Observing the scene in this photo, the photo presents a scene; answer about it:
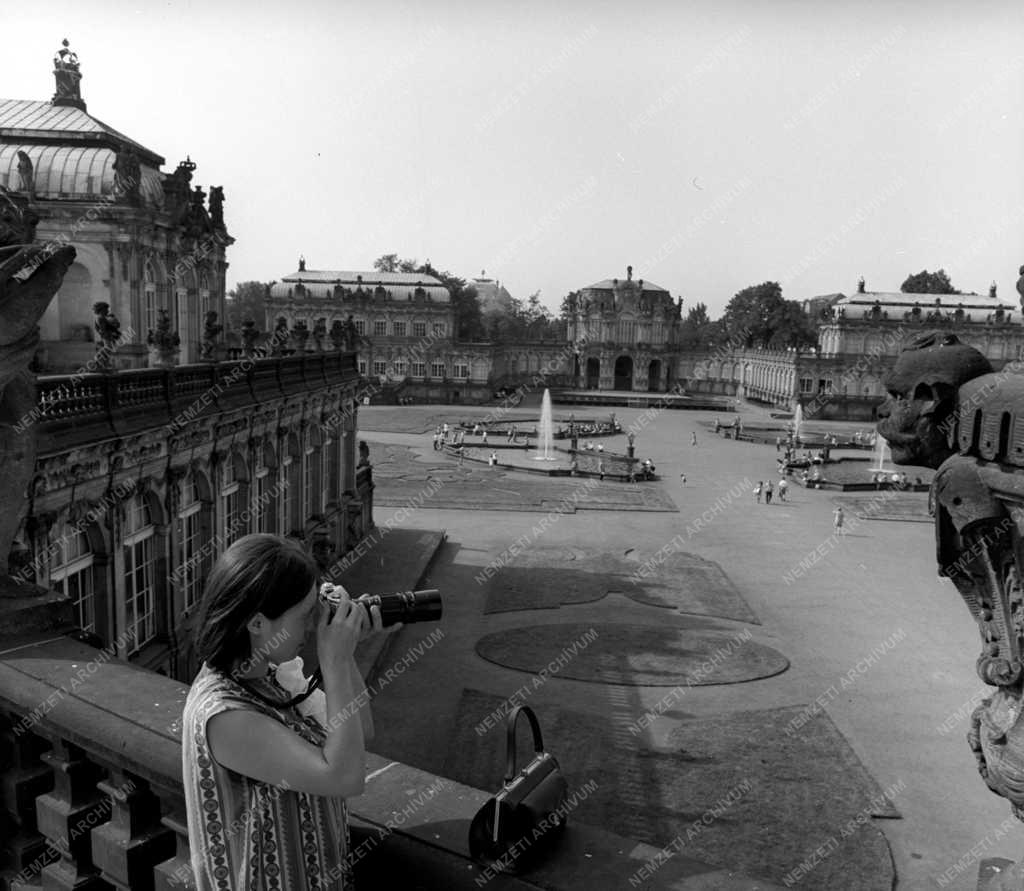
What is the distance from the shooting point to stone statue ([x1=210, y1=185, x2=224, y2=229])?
29.2 metres

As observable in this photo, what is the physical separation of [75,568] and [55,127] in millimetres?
18750

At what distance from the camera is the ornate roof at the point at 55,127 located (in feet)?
83.3

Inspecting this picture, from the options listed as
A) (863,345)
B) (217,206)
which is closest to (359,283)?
(863,345)

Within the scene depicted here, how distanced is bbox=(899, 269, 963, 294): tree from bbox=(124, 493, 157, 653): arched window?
12651cm

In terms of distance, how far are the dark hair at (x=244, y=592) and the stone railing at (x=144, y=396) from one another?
725 cm

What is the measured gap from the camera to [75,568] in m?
12.8

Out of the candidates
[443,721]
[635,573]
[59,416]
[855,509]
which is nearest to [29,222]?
[59,416]

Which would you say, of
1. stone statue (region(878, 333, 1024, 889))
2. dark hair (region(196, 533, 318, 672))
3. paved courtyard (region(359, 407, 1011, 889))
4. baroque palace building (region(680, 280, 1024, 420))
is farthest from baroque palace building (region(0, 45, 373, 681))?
baroque palace building (region(680, 280, 1024, 420))

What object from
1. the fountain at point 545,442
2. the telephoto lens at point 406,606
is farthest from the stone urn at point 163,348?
the fountain at point 545,442

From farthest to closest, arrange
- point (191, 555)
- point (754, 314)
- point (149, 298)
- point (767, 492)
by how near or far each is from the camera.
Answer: point (754, 314), point (767, 492), point (149, 298), point (191, 555)

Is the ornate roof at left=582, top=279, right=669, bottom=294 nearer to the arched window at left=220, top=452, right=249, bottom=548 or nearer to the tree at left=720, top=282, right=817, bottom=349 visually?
the tree at left=720, top=282, right=817, bottom=349

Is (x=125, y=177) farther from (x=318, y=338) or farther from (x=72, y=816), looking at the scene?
(x=72, y=816)

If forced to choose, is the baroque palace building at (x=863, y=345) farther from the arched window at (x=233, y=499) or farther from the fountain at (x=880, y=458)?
the arched window at (x=233, y=499)

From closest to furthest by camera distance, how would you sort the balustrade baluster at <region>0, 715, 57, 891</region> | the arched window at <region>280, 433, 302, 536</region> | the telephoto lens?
1. the telephoto lens
2. the balustrade baluster at <region>0, 715, 57, 891</region>
3. the arched window at <region>280, 433, 302, 536</region>
